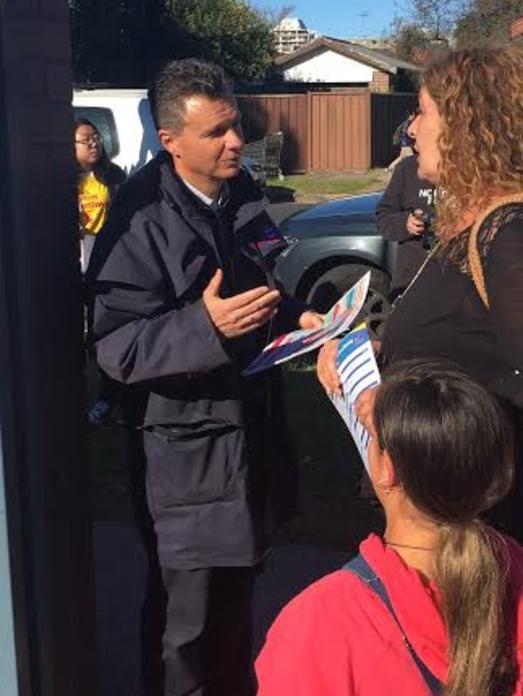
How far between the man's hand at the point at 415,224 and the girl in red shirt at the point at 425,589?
4.09 m

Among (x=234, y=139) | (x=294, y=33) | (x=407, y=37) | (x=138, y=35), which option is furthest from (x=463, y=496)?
(x=294, y=33)

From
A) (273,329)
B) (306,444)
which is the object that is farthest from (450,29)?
(273,329)

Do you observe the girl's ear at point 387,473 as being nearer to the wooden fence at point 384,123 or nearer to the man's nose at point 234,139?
the man's nose at point 234,139

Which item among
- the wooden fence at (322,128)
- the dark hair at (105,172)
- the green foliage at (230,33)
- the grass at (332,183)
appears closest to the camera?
the dark hair at (105,172)

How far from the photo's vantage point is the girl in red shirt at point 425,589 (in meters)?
1.71

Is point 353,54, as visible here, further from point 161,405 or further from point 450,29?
point 161,405

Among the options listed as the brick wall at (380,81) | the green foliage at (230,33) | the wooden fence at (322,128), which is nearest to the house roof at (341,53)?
the brick wall at (380,81)

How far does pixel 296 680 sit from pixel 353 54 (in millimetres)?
46058

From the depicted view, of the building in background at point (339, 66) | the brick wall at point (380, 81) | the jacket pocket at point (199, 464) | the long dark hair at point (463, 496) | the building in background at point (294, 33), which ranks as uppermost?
the building in background at point (294, 33)

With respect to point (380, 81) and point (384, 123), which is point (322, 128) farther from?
point (380, 81)

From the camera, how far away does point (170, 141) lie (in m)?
2.71

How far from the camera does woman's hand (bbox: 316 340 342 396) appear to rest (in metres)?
2.48

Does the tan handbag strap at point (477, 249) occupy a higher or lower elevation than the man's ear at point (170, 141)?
lower

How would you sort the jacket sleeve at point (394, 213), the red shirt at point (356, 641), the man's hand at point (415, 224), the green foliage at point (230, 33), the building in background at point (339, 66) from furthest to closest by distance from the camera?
the building in background at point (339, 66), the green foliage at point (230, 33), the jacket sleeve at point (394, 213), the man's hand at point (415, 224), the red shirt at point (356, 641)
